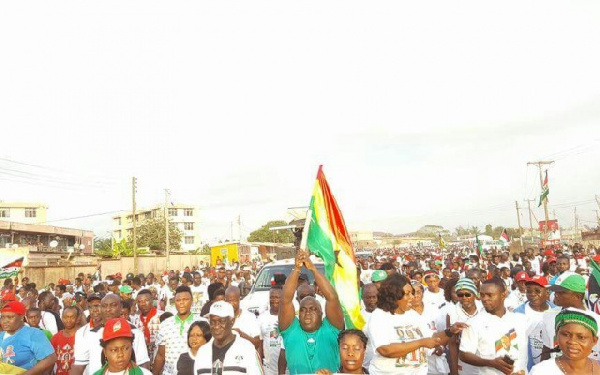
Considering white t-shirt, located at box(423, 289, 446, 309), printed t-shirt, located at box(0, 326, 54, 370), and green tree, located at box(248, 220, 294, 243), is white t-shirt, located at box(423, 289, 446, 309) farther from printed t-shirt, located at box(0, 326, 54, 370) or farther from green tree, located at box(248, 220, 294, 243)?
green tree, located at box(248, 220, 294, 243)

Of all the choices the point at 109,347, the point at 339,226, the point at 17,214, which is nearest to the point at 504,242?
the point at 339,226

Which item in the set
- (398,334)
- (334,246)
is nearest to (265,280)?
(334,246)

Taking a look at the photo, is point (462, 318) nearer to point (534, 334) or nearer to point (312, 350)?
point (534, 334)

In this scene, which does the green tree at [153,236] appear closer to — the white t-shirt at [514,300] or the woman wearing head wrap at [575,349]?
the white t-shirt at [514,300]

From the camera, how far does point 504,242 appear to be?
3084 centimetres

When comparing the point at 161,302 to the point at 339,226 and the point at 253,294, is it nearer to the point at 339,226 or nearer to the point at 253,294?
the point at 253,294

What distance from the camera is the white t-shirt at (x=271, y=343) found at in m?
6.50

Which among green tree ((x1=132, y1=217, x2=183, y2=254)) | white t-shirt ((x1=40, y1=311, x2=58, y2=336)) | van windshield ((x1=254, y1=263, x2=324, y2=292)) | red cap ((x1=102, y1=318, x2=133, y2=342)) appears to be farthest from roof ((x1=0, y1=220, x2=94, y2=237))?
red cap ((x1=102, y1=318, x2=133, y2=342))

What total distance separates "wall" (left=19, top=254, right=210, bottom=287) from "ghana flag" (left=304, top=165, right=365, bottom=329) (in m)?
21.7

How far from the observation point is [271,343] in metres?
6.55

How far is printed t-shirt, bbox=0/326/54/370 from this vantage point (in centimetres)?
491

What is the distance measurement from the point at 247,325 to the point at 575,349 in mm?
3745

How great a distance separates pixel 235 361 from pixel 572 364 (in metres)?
2.33

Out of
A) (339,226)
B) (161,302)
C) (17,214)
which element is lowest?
(161,302)
